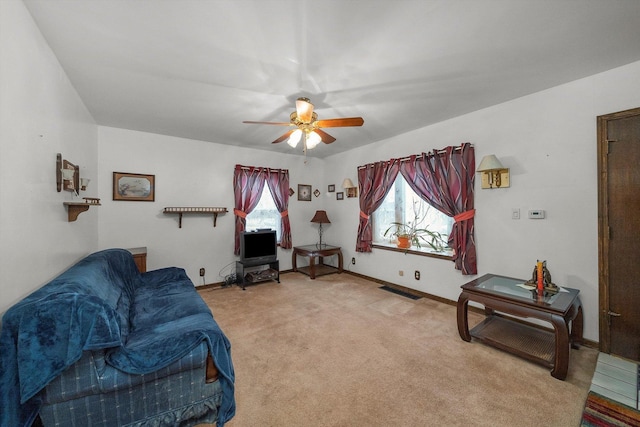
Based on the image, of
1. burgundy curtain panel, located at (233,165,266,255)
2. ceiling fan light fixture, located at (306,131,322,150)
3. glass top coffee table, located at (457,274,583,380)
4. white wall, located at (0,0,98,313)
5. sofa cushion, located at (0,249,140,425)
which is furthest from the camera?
burgundy curtain panel, located at (233,165,266,255)

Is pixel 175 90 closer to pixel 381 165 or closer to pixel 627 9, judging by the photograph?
pixel 381 165

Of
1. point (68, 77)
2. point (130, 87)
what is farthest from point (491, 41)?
point (68, 77)

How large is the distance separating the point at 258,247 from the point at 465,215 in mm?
3241

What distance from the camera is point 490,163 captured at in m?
2.75

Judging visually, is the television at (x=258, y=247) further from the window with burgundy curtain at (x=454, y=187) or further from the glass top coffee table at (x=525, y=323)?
the glass top coffee table at (x=525, y=323)

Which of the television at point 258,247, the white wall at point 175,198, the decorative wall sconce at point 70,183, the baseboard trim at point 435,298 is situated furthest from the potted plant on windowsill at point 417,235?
the decorative wall sconce at point 70,183

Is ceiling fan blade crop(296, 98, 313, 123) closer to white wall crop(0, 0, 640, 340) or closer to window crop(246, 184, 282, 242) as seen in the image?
white wall crop(0, 0, 640, 340)

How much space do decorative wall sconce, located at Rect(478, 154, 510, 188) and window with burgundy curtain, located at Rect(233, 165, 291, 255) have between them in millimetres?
3345

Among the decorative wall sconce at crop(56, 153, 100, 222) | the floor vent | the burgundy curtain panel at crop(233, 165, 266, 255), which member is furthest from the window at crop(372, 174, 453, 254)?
the decorative wall sconce at crop(56, 153, 100, 222)

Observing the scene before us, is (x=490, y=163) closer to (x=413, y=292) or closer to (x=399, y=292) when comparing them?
(x=413, y=292)

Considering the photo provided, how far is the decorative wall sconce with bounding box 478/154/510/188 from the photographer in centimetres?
274

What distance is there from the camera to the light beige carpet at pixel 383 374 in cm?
161

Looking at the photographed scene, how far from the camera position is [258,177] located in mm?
4695

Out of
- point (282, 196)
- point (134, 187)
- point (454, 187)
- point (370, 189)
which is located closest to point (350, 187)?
point (370, 189)
